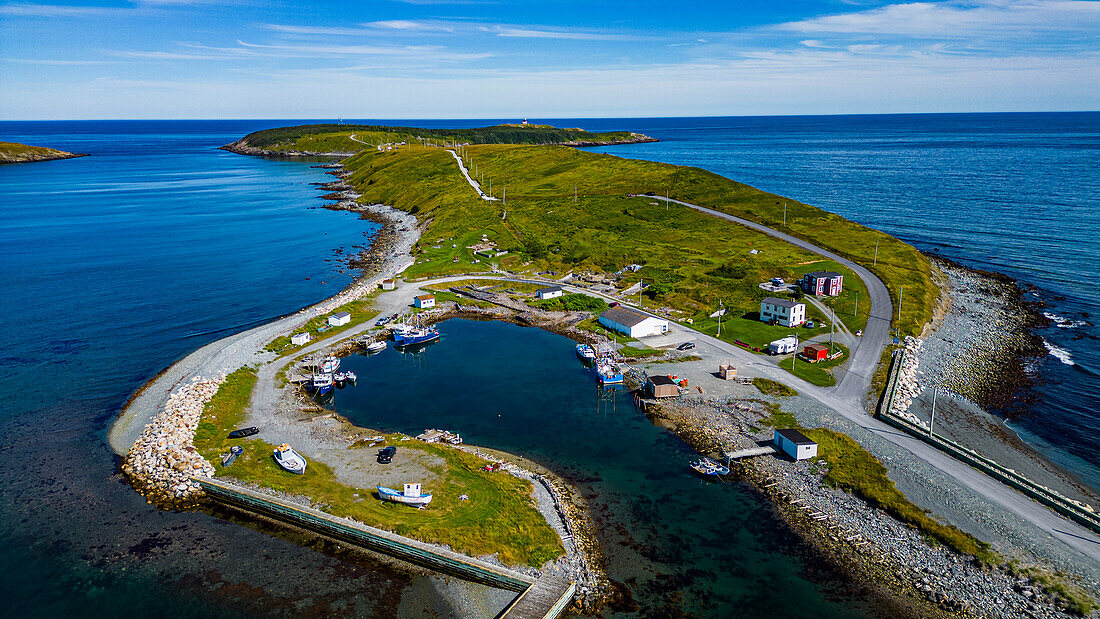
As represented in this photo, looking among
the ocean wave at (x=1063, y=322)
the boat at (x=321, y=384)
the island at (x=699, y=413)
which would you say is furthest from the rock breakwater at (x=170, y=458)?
the ocean wave at (x=1063, y=322)

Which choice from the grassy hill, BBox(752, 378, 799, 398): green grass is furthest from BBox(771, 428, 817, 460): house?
the grassy hill

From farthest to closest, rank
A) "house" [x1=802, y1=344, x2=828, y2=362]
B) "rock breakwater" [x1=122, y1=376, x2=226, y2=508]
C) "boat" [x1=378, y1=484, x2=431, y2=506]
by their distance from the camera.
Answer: "house" [x1=802, y1=344, x2=828, y2=362] → "rock breakwater" [x1=122, y1=376, x2=226, y2=508] → "boat" [x1=378, y1=484, x2=431, y2=506]

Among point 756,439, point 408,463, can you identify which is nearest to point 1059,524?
point 756,439

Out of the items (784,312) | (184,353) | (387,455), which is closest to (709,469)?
(387,455)

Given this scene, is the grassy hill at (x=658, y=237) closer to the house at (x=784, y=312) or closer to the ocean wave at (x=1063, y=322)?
the house at (x=784, y=312)

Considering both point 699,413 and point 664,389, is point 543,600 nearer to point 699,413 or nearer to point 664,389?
point 699,413

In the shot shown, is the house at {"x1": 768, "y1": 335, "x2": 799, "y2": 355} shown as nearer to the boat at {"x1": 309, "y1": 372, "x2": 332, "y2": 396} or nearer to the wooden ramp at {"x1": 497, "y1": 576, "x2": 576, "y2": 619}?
the wooden ramp at {"x1": 497, "y1": 576, "x2": 576, "y2": 619}

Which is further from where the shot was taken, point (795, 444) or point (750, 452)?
point (750, 452)
